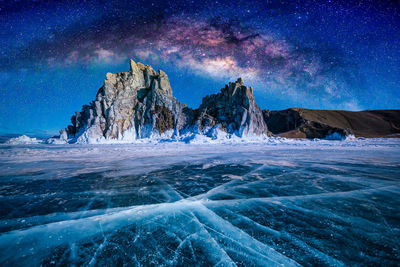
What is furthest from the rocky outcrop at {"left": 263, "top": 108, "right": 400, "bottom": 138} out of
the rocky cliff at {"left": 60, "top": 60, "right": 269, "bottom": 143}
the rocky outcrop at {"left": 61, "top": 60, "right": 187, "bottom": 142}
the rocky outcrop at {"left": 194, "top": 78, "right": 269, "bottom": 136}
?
the rocky outcrop at {"left": 61, "top": 60, "right": 187, "bottom": 142}

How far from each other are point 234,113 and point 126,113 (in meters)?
23.6

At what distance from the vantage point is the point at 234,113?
30656mm

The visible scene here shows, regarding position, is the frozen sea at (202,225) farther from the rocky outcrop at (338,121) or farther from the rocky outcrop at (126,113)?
the rocky outcrop at (338,121)

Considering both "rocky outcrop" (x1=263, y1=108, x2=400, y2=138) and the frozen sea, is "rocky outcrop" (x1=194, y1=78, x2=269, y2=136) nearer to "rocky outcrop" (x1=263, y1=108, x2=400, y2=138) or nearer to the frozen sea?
"rocky outcrop" (x1=263, y1=108, x2=400, y2=138)

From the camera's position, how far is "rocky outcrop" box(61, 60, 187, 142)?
32.6m

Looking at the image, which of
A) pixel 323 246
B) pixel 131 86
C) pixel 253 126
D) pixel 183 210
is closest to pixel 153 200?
pixel 183 210

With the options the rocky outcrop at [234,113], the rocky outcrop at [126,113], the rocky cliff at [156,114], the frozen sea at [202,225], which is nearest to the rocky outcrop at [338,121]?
the rocky cliff at [156,114]

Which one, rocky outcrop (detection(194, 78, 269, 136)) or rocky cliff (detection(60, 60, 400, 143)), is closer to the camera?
rocky outcrop (detection(194, 78, 269, 136))

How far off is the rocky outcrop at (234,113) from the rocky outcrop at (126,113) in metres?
6.55

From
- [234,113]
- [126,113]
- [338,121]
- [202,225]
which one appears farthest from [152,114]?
[338,121]

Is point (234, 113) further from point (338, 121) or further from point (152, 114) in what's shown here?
point (338, 121)

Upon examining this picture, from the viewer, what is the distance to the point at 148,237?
171 cm

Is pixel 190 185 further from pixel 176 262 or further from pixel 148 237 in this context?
pixel 176 262

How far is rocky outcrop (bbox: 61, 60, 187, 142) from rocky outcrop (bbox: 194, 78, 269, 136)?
21.5 feet
